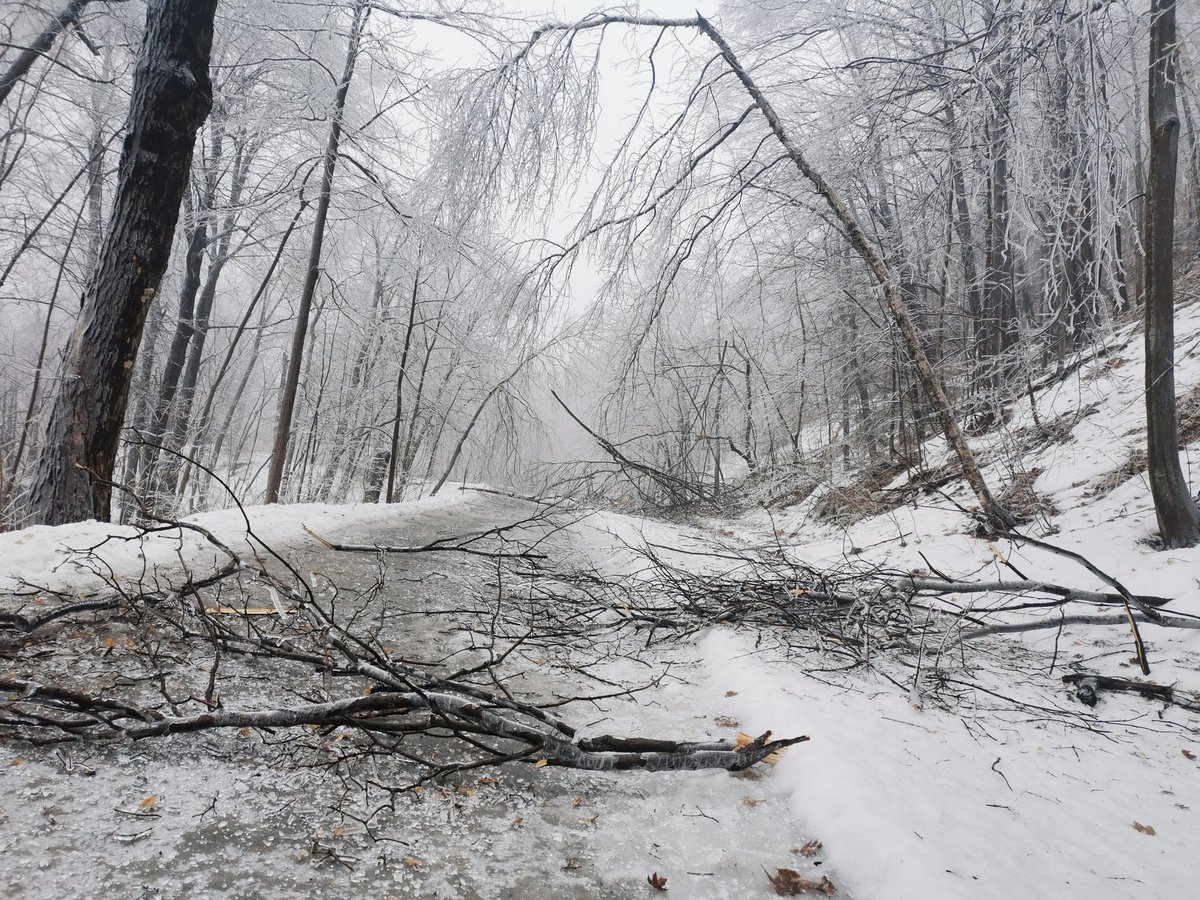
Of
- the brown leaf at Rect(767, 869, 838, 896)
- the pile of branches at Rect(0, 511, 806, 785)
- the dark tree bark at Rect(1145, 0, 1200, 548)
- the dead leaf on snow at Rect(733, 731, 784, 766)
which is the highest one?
the dark tree bark at Rect(1145, 0, 1200, 548)

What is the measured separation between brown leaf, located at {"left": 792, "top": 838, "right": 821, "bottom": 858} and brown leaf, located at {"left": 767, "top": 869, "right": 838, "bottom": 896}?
91 millimetres

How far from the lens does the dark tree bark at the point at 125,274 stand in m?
4.28

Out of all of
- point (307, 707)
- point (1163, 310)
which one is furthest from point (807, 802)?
point (1163, 310)

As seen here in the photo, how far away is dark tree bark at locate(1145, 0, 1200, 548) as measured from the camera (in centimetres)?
388

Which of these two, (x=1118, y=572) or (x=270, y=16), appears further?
(x=270, y=16)

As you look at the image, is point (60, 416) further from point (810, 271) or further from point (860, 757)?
point (810, 271)

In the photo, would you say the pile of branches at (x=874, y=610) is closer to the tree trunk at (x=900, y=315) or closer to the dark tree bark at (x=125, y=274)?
the tree trunk at (x=900, y=315)

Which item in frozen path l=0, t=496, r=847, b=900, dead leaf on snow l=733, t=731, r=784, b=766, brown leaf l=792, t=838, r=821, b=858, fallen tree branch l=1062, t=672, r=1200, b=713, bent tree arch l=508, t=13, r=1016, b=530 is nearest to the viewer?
frozen path l=0, t=496, r=847, b=900

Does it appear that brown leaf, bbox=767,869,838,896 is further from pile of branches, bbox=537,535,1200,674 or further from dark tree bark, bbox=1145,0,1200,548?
dark tree bark, bbox=1145,0,1200,548

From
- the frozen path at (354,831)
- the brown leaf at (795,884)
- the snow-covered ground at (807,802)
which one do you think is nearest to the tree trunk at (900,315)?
the snow-covered ground at (807,802)

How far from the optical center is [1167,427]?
3980 millimetres

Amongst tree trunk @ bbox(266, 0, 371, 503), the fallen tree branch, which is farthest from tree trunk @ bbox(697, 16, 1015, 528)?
tree trunk @ bbox(266, 0, 371, 503)

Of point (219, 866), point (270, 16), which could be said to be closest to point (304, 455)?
point (270, 16)

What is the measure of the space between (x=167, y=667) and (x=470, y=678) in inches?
46.8
